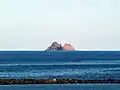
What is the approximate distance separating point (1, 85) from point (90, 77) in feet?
54.6

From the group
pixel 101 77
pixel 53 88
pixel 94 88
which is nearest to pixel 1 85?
pixel 53 88

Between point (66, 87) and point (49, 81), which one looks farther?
point (49, 81)

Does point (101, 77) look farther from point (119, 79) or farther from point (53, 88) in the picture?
point (53, 88)

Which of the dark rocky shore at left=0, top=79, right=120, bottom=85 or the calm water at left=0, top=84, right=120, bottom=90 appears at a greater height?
the dark rocky shore at left=0, top=79, right=120, bottom=85

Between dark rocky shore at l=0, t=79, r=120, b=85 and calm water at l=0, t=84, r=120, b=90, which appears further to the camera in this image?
dark rocky shore at l=0, t=79, r=120, b=85

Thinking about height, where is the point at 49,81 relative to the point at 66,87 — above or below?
above

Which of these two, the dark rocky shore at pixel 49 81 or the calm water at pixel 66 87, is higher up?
the dark rocky shore at pixel 49 81

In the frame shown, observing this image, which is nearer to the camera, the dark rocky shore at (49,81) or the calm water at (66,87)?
the calm water at (66,87)

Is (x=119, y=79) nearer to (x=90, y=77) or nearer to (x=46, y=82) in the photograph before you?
(x=90, y=77)

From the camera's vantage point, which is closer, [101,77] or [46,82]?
[46,82]

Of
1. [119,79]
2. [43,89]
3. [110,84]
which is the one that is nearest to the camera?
[43,89]

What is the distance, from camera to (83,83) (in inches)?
2844

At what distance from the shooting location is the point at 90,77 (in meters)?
80.9

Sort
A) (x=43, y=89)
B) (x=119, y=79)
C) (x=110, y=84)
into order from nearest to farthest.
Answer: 1. (x=43, y=89)
2. (x=110, y=84)
3. (x=119, y=79)
